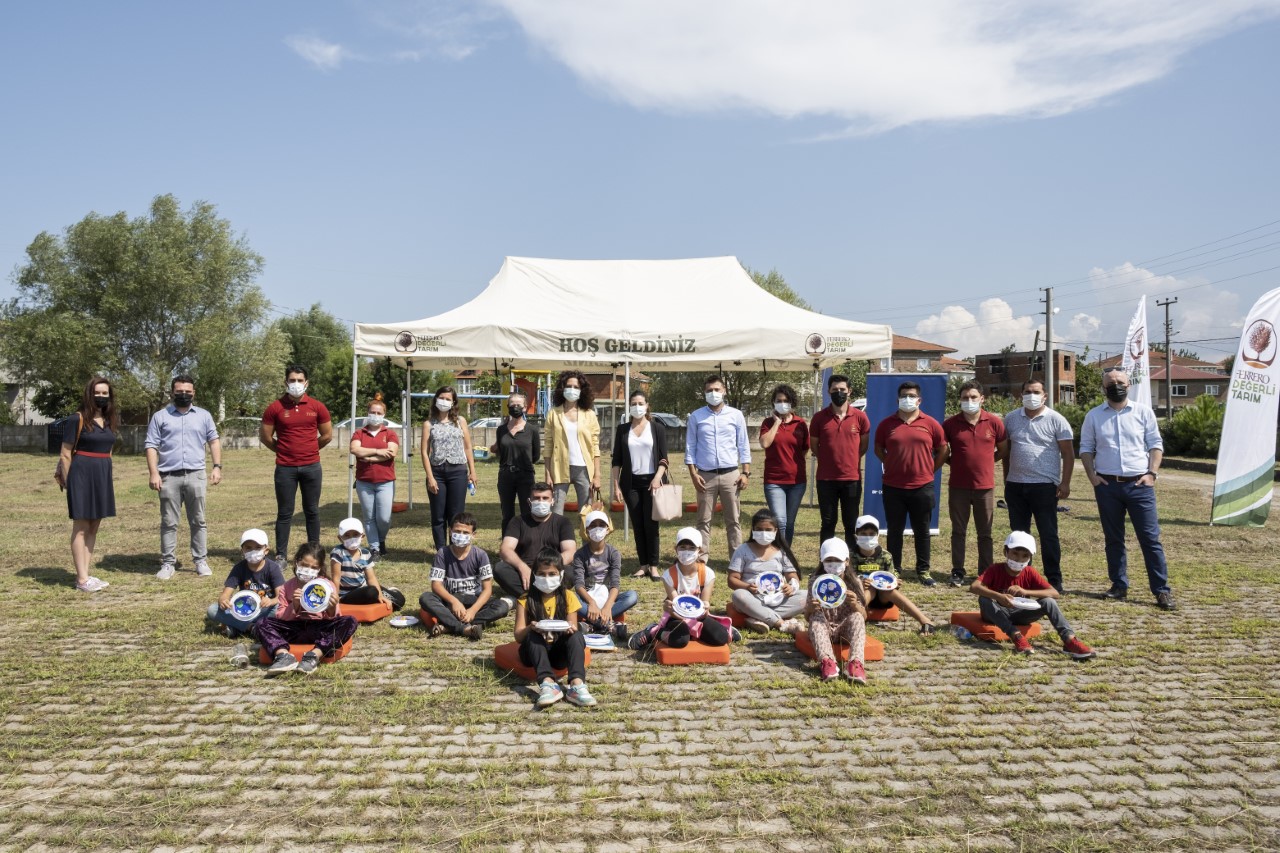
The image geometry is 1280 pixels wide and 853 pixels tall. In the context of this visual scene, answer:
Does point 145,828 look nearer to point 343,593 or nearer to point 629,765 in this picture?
point 629,765

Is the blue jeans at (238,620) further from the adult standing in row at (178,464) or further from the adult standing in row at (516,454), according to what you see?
the adult standing in row at (516,454)

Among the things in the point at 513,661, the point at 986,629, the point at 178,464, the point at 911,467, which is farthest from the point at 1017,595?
the point at 178,464

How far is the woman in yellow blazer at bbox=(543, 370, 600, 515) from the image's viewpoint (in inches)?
357

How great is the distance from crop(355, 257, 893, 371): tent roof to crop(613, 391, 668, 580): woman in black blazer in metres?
1.93

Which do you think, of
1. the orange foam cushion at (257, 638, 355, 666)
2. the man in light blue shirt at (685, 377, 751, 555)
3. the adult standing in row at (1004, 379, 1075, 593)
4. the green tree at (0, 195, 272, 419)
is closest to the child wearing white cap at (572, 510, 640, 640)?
the orange foam cushion at (257, 638, 355, 666)

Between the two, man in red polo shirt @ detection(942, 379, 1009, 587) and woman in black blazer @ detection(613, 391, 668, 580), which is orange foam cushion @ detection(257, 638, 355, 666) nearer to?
woman in black blazer @ detection(613, 391, 668, 580)

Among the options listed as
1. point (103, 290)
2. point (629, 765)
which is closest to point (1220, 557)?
point (629, 765)

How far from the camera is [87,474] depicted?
7867 millimetres

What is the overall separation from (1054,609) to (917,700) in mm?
1722

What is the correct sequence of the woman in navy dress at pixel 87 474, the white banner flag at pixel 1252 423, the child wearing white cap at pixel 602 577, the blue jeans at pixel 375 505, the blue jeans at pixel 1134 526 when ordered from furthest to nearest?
the white banner flag at pixel 1252 423 < the blue jeans at pixel 375 505 < the woman in navy dress at pixel 87 474 < the blue jeans at pixel 1134 526 < the child wearing white cap at pixel 602 577

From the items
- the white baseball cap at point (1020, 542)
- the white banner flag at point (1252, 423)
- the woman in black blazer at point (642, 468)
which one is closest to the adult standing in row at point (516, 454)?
the woman in black blazer at point (642, 468)

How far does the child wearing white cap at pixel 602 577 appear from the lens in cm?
634

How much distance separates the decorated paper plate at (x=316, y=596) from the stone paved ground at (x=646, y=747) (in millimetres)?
427

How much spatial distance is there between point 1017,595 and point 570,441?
186 inches
